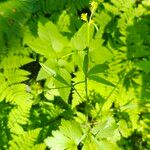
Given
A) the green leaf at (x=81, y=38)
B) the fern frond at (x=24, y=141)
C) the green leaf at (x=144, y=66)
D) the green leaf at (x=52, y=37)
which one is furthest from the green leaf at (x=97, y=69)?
the fern frond at (x=24, y=141)

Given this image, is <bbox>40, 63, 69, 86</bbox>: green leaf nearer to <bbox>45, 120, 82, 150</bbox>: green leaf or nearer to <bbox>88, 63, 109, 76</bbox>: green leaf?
<bbox>88, 63, 109, 76</bbox>: green leaf

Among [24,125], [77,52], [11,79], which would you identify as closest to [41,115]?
[24,125]

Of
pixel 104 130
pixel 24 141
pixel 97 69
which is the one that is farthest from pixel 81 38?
pixel 24 141

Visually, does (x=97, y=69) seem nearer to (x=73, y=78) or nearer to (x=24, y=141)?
(x=73, y=78)

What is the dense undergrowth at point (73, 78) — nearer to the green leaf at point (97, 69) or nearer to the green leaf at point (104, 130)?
the green leaf at point (104, 130)

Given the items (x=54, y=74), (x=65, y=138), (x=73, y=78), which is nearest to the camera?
(x=54, y=74)

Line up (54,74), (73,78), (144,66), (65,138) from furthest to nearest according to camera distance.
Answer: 1. (73,78)
2. (144,66)
3. (65,138)
4. (54,74)

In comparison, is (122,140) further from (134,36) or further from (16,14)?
(16,14)

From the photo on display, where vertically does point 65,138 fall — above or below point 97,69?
below
